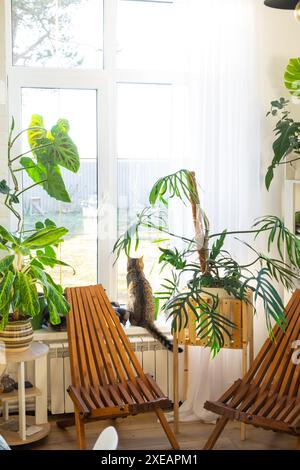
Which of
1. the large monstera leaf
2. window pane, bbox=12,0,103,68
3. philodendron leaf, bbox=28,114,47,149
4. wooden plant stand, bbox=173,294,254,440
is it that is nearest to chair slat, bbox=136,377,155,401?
wooden plant stand, bbox=173,294,254,440

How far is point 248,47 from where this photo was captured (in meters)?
4.17

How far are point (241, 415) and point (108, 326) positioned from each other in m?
0.95

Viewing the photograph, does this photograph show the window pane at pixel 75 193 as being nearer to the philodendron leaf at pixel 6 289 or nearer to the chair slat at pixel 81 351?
the chair slat at pixel 81 351

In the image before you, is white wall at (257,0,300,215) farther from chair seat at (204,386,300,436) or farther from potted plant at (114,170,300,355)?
chair seat at (204,386,300,436)

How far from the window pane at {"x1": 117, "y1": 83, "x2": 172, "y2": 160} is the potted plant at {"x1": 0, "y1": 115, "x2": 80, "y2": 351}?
62cm

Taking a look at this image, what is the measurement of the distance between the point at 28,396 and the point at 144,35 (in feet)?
7.68

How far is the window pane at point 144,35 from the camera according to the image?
4352 mm

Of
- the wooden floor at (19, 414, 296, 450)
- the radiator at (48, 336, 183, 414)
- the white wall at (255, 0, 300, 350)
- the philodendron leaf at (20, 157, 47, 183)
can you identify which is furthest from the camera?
the white wall at (255, 0, 300, 350)

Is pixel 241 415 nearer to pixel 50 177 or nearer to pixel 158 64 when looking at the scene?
pixel 50 177

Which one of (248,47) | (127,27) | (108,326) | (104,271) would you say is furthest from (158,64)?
(108,326)

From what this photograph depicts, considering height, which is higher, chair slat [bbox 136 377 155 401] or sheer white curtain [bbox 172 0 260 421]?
sheer white curtain [bbox 172 0 260 421]

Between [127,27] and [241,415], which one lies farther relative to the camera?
[127,27]

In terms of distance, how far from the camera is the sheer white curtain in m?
4.12

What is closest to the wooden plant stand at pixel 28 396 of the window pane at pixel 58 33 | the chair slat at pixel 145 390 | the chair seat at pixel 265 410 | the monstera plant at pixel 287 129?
the chair slat at pixel 145 390
